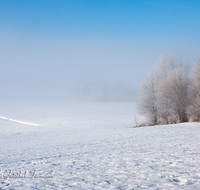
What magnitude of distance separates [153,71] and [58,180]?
2953 centimetres

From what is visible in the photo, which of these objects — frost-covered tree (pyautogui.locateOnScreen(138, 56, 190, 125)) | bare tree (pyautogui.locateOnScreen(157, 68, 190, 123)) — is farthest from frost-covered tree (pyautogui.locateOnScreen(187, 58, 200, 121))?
frost-covered tree (pyautogui.locateOnScreen(138, 56, 190, 125))

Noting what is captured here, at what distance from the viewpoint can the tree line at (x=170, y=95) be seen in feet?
74.4

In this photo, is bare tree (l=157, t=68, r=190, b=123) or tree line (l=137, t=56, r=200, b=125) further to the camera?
bare tree (l=157, t=68, r=190, b=123)

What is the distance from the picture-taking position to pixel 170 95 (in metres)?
26.0

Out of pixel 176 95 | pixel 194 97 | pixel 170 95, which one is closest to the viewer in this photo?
pixel 194 97

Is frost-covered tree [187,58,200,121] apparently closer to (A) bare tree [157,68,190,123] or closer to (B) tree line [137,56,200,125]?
(B) tree line [137,56,200,125]

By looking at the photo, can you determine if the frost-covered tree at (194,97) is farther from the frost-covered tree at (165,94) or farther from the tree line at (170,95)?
the frost-covered tree at (165,94)

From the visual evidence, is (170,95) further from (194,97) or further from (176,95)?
(194,97)

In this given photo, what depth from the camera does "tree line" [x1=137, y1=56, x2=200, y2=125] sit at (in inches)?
893

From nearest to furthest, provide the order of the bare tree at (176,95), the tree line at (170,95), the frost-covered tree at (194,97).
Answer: the frost-covered tree at (194,97)
the tree line at (170,95)
the bare tree at (176,95)

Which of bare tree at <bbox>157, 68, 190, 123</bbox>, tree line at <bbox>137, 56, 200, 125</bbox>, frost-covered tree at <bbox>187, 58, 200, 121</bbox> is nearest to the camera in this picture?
frost-covered tree at <bbox>187, 58, 200, 121</bbox>

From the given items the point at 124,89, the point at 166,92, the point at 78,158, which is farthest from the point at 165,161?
the point at 124,89

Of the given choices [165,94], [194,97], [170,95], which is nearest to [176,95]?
[170,95]

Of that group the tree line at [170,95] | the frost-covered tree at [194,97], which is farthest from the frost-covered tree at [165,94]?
the frost-covered tree at [194,97]
